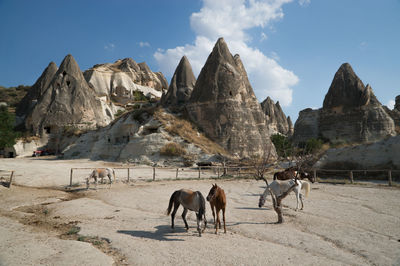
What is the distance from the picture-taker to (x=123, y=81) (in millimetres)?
A: 55906

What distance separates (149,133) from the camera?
2606 cm

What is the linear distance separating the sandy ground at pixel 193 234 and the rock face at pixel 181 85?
30185mm

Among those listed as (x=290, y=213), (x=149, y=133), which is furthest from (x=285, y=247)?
(x=149, y=133)

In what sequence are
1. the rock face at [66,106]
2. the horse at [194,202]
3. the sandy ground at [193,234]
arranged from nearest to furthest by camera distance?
the sandy ground at [193,234], the horse at [194,202], the rock face at [66,106]

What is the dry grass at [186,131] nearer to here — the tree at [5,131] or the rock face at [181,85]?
the rock face at [181,85]

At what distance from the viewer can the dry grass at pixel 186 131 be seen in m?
25.2

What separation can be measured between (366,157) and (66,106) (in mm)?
37010

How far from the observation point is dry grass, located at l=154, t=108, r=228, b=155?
25.2 meters

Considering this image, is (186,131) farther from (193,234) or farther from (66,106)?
(193,234)

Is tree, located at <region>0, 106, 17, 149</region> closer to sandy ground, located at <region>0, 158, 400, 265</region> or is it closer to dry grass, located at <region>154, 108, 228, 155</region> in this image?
sandy ground, located at <region>0, 158, 400, 265</region>

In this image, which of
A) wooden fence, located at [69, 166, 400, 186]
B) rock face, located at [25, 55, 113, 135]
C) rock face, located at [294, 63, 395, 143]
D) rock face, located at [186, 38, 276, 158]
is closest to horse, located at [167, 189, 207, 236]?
wooden fence, located at [69, 166, 400, 186]

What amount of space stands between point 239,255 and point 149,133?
23.0 meters

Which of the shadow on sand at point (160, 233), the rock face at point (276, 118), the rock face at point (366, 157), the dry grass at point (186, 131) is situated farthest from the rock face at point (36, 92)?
the rock face at point (276, 118)

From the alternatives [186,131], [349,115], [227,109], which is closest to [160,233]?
[186,131]
